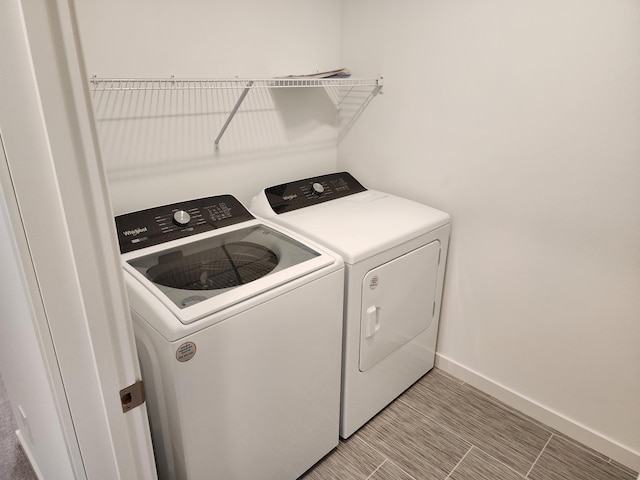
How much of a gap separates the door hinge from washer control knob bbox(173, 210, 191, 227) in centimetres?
91

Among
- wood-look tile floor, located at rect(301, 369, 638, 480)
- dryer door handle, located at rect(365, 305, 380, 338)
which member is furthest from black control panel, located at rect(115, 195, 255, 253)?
wood-look tile floor, located at rect(301, 369, 638, 480)

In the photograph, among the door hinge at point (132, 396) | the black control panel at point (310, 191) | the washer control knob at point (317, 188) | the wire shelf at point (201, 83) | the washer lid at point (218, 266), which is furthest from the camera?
the washer control knob at point (317, 188)

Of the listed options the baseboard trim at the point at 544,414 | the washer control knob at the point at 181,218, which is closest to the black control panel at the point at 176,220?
the washer control knob at the point at 181,218

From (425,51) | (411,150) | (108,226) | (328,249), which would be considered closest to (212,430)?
(328,249)

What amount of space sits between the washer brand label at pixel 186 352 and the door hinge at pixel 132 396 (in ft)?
0.92

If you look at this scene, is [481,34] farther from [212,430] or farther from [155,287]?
[212,430]

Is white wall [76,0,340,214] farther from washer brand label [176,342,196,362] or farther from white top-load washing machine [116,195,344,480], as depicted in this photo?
washer brand label [176,342,196,362]

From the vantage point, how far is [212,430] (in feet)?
4.27

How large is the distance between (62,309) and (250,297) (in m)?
0.62

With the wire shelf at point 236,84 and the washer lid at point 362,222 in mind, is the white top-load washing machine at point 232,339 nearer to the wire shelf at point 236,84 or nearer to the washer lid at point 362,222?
the washer lid at point 362,222

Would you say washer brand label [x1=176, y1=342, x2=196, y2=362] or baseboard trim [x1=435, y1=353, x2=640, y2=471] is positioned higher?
washer brand label [x1=176, y1=342, x2=196, y2=362]

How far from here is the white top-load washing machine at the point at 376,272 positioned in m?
1.69

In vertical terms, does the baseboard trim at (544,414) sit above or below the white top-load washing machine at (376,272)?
below

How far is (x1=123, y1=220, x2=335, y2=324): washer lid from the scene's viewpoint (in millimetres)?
1269
